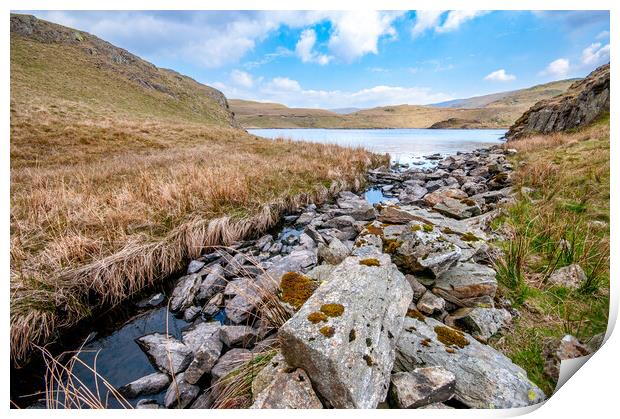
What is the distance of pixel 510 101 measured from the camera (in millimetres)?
125188

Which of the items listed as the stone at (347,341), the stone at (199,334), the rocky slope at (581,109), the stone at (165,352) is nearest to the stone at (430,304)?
the stone at (347,341)

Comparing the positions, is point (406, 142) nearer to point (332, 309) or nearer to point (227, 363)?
point (227, 363)

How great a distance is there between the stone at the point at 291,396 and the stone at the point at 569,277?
3347 mm

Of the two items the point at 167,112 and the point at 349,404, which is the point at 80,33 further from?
→ the point at 349,404

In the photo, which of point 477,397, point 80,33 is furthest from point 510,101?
point 477,397

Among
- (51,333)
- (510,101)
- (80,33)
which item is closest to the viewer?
(51,333)

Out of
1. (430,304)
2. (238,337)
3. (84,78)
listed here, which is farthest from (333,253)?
(84,78)

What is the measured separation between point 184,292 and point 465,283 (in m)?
4.07

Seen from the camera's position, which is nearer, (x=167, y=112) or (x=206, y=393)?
(x=206, y=393)

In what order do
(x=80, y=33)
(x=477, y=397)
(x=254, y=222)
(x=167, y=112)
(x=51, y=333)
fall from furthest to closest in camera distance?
(x=80, y=33)
(x=167, y=112)
(x=254, y=222)
(x=51, y=333)
(x=477, y=397)

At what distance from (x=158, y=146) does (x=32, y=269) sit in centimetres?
1637

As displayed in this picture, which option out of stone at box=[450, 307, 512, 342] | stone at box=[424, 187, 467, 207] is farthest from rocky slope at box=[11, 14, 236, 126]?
stone at box=[450, 307, 512, 342]

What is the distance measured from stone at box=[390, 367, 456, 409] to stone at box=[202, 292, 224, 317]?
9.72 feet
